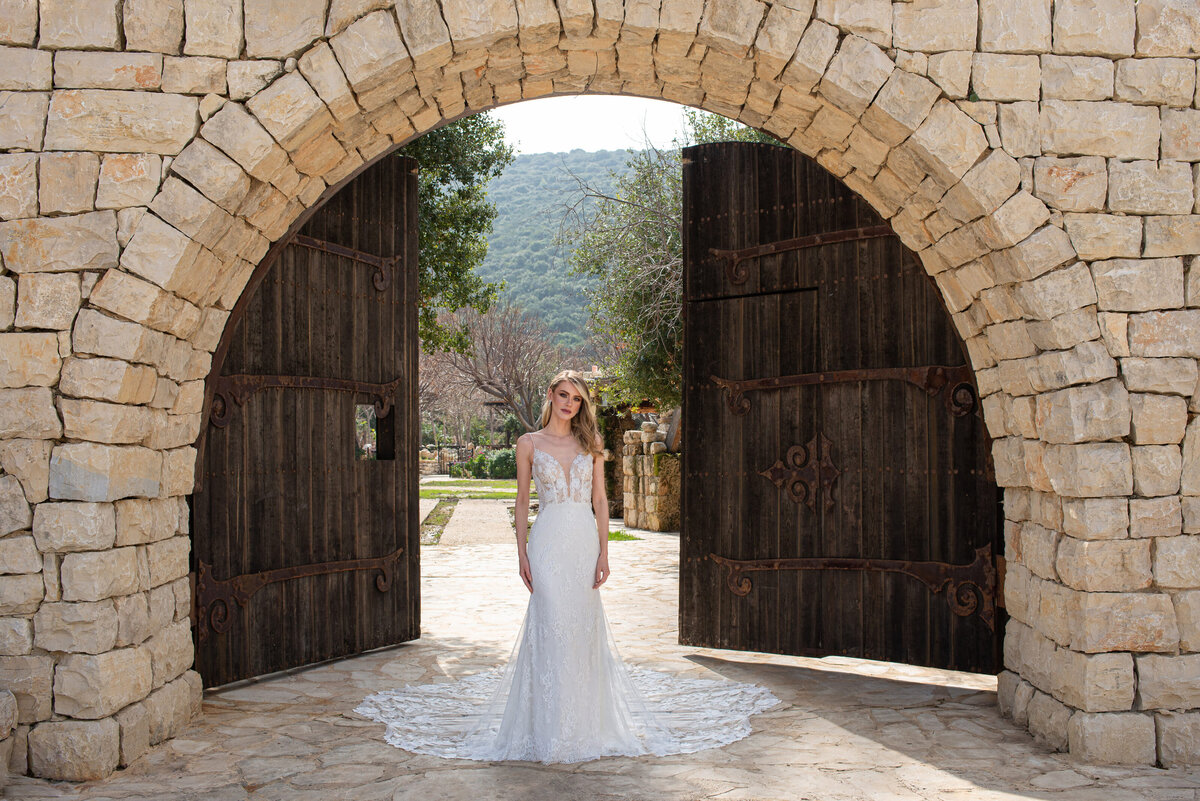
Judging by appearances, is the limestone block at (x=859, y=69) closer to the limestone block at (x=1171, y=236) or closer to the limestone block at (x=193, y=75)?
the limestone block at (x=1171, y=236)

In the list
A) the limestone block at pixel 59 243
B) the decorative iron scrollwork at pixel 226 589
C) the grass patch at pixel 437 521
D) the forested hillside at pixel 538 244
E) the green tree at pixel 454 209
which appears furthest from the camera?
the forested hillside at pixel 538 244

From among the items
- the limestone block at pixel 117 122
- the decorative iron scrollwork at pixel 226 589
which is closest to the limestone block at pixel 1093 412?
the limestone block at pixel 117 122

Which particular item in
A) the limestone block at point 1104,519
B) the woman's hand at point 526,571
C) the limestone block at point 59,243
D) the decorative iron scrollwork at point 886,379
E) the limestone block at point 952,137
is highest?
the limestone block at point 952,137

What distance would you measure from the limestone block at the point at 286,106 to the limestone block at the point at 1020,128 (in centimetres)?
285

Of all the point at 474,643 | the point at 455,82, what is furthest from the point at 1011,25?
the point at 474,643

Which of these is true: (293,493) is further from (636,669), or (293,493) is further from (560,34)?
(560,34)

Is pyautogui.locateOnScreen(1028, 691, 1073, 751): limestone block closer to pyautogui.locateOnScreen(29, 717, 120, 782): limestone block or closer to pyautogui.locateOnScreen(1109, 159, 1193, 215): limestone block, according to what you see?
pyautogui.locateOnScreen(1109, 159, 1193, 215): limestone block

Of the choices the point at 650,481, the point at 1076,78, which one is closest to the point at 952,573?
the point at 1076,78

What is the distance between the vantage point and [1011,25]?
392 centimetres

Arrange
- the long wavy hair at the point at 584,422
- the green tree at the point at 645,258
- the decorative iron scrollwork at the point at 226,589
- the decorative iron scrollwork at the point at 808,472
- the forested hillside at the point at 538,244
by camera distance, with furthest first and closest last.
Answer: the forested hillside at the point at 538,244, the green tree at the point at 645,258, the decorative iron scrollwork at the point at 808,472, the decorative iron scrollwork at the point at 226,589, the long wavy hair at the point at 584,422

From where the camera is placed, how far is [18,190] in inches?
146

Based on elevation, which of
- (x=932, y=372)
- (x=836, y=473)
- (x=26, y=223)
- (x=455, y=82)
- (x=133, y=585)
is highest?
(x=455, y=82)

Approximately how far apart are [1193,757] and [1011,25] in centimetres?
311

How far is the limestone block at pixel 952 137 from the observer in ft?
12.7
